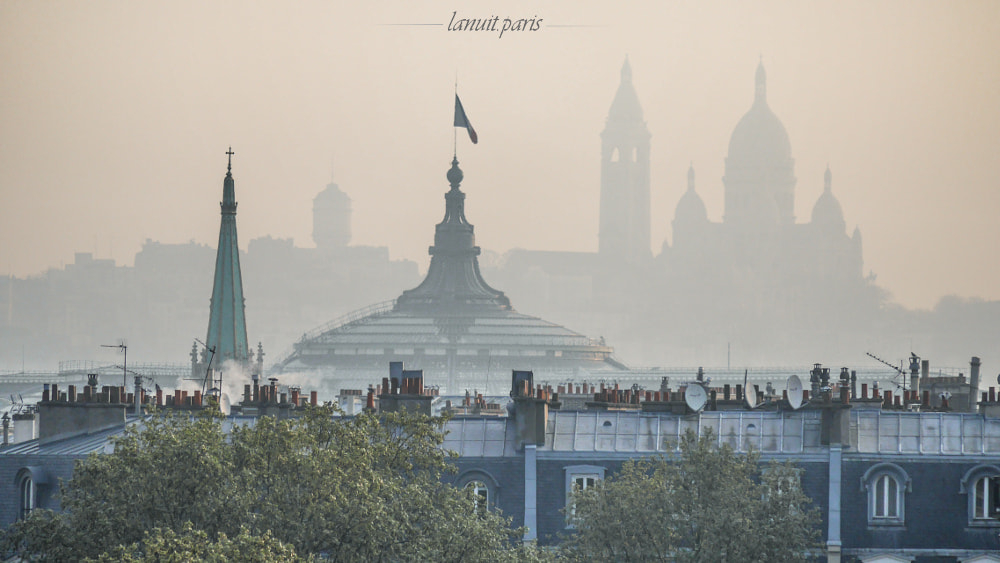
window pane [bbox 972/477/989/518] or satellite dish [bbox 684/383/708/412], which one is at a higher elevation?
satellite dish [bbox 684/383/708/412]

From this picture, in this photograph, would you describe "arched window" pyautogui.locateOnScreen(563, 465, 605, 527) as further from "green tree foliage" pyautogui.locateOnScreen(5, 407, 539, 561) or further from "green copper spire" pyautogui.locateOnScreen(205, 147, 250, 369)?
"green copper spire" pyautogui.locateOnScreen(205, 147, 250, 369)

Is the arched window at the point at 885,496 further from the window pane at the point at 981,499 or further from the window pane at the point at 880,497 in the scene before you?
the window pane at the point at 981,499

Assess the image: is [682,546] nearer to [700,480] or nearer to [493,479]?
[700,480]

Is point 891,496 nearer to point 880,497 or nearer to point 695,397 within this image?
point 880,497

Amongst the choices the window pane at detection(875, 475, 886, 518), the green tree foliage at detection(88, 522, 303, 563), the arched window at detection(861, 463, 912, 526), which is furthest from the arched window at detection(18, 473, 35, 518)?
the window pane at detection(875, 475, 886, 518)

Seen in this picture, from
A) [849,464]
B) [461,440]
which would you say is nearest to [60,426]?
[461,440]
